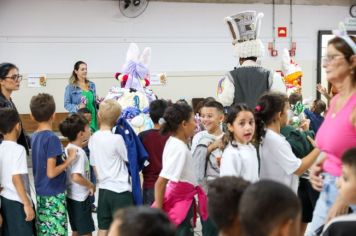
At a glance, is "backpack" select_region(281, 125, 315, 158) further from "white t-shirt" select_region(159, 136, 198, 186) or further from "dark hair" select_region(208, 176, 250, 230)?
"dark hair" select_region(208, 176, 250, 230)

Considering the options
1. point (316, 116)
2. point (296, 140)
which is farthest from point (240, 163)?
point (316, 116)

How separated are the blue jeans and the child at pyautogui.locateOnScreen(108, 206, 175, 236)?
0.92 metres

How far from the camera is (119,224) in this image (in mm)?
1219

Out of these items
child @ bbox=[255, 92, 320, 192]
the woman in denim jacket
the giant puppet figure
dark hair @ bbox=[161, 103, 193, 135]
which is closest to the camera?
child @ bbox=[255, 92, 320, 192]

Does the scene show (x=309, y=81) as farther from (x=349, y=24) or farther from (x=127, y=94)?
(x=127, y=94)

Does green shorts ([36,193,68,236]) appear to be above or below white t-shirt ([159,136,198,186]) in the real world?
below

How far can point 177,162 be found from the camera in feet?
8.02

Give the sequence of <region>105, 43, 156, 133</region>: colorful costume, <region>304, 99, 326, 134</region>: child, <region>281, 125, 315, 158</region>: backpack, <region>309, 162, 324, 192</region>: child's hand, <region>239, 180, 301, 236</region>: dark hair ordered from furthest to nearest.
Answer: <region>304, 99, 326, 134</region>: child → <region>105, 43, 156, 133</region>: colorful costume → <region>281, 125, 315, 158</region>: backpack → <region>309, 162, 324, 192</region>: child's hand → <region>239, 180, 301, 236</region>: dark hair

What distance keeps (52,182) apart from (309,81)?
6.80m

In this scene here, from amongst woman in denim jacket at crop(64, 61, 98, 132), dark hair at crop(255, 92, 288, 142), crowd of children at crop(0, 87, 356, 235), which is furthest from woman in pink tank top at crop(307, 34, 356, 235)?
woman in denim jacket at crop(64, 61, 98, 132)

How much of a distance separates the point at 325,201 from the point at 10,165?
1774 mm

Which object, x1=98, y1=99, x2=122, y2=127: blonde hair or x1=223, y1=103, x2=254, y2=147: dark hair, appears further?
x1=98, y1=99, x2=122, y2=127: blonde hair

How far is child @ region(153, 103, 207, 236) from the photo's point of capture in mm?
2445

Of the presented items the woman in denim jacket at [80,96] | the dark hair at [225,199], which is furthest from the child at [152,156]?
the woman in denim jacket at [80,96]
